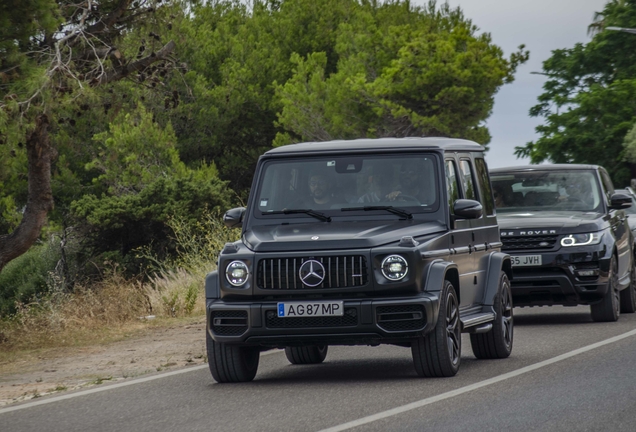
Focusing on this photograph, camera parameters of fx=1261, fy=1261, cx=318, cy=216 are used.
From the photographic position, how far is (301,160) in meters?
11.0

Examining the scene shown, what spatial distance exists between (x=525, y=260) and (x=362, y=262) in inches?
232

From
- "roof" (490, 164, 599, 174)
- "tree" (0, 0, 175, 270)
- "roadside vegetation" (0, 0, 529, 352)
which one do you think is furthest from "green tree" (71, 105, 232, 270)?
"roof" (490, 164, 599, 174)

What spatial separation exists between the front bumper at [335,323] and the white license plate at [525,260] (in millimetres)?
5567

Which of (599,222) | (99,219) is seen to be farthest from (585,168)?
(99,219)

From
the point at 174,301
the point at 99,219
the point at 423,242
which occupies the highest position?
the point at 423,242

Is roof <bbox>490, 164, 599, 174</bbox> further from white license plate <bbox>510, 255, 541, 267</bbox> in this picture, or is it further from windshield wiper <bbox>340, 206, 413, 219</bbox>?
windshield wiper <bbox>340, 206, 413, 219</bbox>

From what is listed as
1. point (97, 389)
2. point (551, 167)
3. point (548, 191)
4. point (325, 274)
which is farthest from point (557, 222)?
point (97, 389)

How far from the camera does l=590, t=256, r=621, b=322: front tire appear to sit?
1523 cm

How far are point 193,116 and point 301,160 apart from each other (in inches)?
1752

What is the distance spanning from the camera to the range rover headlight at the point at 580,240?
597 inches

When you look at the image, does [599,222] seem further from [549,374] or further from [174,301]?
[174,301]

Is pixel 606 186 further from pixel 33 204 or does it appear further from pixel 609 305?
pixel 33 204

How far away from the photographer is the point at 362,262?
31.8ft

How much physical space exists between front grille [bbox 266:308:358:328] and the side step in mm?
1230
